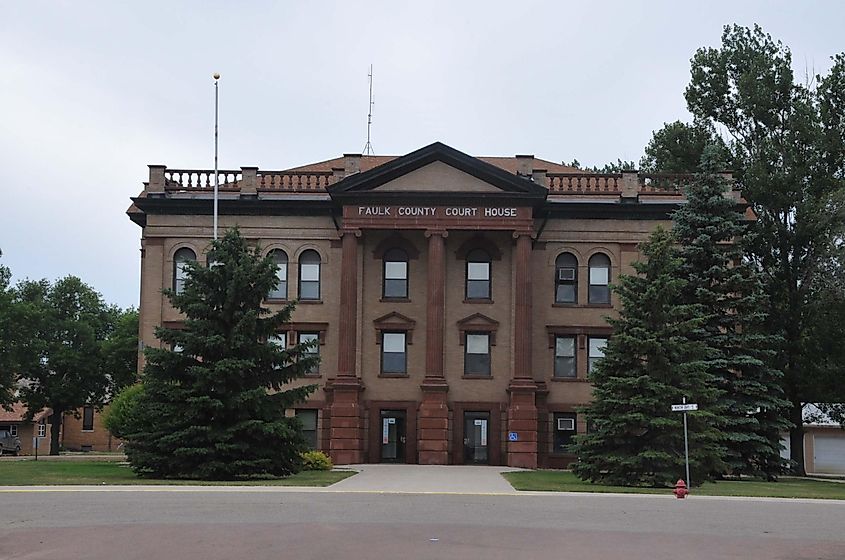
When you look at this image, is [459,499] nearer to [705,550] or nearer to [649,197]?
[705,550]

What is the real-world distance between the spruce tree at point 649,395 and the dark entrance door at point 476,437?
41.0ft

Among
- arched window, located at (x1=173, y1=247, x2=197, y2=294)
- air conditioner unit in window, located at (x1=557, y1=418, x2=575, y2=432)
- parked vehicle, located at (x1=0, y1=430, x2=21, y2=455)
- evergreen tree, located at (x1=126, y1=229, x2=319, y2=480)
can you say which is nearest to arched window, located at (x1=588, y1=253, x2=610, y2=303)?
air conditioner unit in window, located at (x1=557, y1=418, x2=575, y2=432)

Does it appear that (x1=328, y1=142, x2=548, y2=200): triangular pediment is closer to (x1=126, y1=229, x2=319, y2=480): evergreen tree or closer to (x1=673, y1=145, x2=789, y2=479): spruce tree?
(x1=673, y1=145, x2=789, y2=479): spruce tree

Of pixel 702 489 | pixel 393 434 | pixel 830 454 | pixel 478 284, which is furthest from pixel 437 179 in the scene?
pixel 830 454

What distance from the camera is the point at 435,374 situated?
142 ft

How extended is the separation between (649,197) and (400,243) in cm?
1041

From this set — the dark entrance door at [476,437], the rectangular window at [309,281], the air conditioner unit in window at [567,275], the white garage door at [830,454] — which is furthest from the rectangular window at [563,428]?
the white garage door at [830,454]

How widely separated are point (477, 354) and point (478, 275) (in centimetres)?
320

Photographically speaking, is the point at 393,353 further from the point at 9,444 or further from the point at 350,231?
the point at 9,444

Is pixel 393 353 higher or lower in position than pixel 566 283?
lower

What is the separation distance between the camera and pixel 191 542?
52.5ft

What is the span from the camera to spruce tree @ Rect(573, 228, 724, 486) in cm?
3084

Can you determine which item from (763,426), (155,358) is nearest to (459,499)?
(155,358)

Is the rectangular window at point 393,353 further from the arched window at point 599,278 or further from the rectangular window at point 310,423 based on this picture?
the arched window at point 599,278
